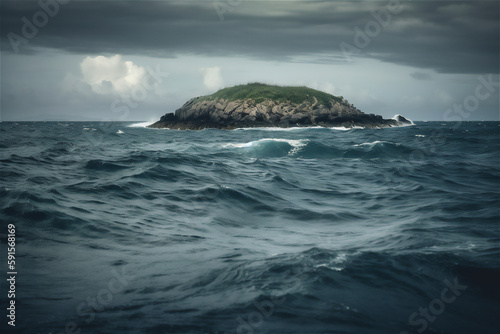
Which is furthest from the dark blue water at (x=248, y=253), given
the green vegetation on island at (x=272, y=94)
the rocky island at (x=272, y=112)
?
the green vegetation on island at (x=272, y=94)

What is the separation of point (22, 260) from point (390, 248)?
891 cm

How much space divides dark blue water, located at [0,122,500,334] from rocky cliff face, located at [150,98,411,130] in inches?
3047

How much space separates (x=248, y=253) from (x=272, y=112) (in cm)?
9502

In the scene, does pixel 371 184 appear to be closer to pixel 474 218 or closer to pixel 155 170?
pixel 474 218

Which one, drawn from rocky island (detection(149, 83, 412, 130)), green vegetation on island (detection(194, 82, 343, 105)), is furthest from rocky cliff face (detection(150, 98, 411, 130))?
green vegetation on island (detection(194, 82, 343, 105))

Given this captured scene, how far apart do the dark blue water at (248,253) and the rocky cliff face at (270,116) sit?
77.4 m

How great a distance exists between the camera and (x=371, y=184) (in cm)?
1894

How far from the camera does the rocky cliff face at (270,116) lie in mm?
99062

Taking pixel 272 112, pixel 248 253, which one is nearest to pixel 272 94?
pixel 272 112

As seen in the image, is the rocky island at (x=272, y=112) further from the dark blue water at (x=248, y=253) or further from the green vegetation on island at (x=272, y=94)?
the dark blue water at (x=248, y=253)

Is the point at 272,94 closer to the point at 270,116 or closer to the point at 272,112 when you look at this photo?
the point at 272,112

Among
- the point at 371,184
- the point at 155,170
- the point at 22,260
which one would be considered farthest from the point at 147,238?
the point at 371,184

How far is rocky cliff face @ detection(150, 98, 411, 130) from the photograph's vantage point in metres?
99.1

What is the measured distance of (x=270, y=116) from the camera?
332 feet
